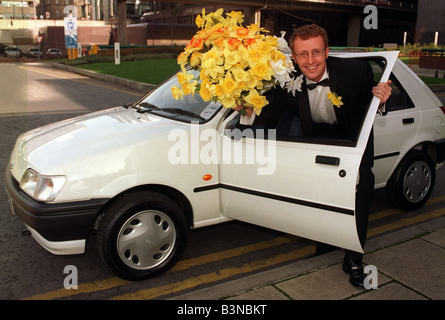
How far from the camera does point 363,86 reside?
3.24m

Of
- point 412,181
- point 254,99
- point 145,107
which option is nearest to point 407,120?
point 412,181

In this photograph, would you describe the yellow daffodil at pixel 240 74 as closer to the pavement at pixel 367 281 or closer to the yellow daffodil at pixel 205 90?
the yellow daffodil at pixel 205 90

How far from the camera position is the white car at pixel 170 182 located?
3123 millimetres

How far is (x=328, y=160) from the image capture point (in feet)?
10.2

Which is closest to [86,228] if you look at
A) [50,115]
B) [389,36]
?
[50,115]

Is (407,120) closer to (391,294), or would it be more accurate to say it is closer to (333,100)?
Result: (333,100)

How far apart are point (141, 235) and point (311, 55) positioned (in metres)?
1.80

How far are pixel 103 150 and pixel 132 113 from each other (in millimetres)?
966

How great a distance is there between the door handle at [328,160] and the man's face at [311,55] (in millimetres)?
597

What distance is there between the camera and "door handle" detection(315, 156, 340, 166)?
3070 mm

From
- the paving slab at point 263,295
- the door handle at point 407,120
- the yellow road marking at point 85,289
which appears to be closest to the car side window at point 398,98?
the door handle at point 407,120

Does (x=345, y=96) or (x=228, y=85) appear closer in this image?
(x=228, y=85)
